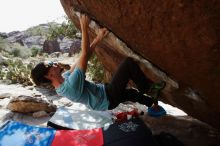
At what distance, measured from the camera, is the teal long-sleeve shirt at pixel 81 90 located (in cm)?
404

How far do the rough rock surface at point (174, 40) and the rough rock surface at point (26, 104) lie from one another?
9.71ft

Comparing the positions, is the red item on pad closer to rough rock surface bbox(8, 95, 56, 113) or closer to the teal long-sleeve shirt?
the teal long-sleeve shirt

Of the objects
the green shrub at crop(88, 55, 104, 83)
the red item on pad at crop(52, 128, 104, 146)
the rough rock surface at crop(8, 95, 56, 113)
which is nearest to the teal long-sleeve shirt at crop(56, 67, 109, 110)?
the red item on pad at crop(52, 128, 104, 146)

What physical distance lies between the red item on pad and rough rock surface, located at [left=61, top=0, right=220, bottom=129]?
117cm

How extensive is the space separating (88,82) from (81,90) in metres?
0.22

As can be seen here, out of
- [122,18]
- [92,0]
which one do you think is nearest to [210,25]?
[122,18]

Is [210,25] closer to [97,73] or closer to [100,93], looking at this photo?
[100,93]

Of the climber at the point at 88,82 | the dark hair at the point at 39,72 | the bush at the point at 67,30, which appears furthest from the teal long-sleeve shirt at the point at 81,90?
the bush at the point at 67,30

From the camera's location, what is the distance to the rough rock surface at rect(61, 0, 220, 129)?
287 centimetres

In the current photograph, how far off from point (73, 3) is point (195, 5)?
2075 mm

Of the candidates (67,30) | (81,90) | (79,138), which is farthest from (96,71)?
(81,90)

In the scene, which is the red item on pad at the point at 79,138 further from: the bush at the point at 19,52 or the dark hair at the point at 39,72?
the bush at the point at 19,52

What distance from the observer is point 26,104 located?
7000mm

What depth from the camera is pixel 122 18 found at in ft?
11.5
